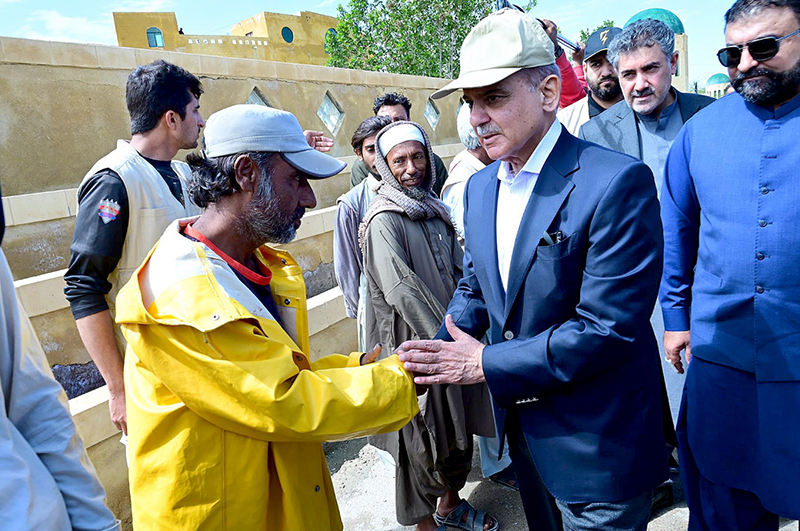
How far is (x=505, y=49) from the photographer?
1.64 metres

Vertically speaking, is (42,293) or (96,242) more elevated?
(96,242)

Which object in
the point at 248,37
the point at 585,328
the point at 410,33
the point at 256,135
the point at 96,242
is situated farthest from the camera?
the point at 248,37

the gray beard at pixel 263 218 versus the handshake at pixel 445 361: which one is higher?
the gray beard at pixel 263 218

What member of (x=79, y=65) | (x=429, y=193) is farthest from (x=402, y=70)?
(x=429, y=193)

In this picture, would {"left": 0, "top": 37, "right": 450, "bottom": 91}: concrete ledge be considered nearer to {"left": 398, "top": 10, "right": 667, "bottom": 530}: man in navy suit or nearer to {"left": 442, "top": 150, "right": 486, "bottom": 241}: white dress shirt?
{"left": 442, "top": 150, "right": 486, "bottom": 241}: white dress shirt

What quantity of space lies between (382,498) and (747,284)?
2388mm

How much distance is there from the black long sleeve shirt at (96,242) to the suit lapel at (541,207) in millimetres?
1812

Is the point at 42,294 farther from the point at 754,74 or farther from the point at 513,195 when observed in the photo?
the point at 754,74

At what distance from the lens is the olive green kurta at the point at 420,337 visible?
2.81 meters

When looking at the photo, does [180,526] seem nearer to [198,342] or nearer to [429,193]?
[198,342]

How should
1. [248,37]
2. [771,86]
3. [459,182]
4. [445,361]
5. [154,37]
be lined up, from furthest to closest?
[248,37], [154,37], [459,182], [771,86], [445,361]

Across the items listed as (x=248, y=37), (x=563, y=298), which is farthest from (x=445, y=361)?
(x=248, y=37)

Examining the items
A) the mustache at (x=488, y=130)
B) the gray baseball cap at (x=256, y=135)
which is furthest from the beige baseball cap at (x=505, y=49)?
the gray baseball cap at (x=256, y=135)

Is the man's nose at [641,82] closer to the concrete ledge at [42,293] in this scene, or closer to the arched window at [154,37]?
the concrete ledge at [42,293]
